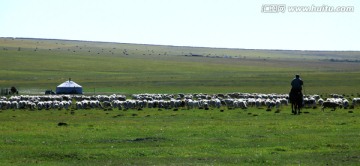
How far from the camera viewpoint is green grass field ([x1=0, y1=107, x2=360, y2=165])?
1543 cm

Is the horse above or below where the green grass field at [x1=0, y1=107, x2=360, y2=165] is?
above

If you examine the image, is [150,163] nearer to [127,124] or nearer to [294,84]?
[127,124]

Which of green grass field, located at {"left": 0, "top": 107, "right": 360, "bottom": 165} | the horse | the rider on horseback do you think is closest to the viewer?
green grass field, located at {"left": 0, "top": 107, "right": 360, "bottom": 165}

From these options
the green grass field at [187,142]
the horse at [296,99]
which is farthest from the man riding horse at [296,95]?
the green grass field at [187,142]

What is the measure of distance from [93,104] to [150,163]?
81.2 ft

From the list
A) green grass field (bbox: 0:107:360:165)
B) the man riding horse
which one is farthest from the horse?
green grass field (bbox: 0:107:360:165)

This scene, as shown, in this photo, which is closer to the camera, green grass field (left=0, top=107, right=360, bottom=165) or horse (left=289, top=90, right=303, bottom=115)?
green grass field (left=0, top=107, right=360, bottom=165)

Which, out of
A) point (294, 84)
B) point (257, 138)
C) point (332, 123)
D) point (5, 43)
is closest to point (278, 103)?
point (294, 84)

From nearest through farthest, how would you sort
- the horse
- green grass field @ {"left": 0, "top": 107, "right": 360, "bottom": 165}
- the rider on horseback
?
green grass field @ {"left": 0, "top": 107, "right": 360, "bottom": 165} → the horse → the rider on horseback

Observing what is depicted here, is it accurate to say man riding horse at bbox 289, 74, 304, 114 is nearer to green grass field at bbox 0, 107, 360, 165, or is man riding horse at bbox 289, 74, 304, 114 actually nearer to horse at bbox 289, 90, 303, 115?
horse at bbox 289, 90, 303, 115

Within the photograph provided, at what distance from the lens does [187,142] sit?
1864 cm

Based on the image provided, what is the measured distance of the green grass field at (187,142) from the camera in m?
15.4

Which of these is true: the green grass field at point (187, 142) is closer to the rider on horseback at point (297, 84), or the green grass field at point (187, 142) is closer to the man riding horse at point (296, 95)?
the man riding horse at point (296, 95)

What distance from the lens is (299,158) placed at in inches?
611
